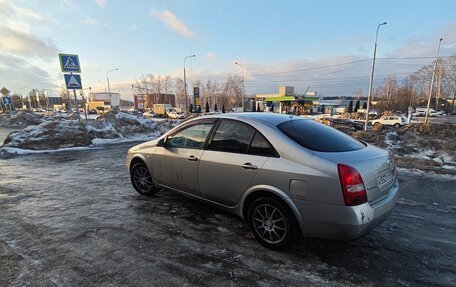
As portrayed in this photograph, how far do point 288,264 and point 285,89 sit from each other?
6786 centimetres

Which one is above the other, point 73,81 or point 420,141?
point 73,81

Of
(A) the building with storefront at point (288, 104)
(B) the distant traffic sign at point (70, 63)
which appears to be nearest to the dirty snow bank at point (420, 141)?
(B) the distant traffic sign at point (70, 63)

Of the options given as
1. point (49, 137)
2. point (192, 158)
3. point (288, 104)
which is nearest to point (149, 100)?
point (288, 104)

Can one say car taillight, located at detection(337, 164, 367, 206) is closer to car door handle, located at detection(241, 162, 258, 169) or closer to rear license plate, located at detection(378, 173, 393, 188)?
rear license plate, located at detection(378, 173, 393, 188)

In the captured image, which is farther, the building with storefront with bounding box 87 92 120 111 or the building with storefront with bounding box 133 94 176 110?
the building with storefront with bounding box 133 94 176 110

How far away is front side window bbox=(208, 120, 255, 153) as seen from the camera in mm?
3660

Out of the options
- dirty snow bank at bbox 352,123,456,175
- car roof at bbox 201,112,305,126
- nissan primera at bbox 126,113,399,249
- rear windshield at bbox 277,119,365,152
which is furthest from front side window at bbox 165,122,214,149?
dirty snow bank at bbox 352,123,456,175

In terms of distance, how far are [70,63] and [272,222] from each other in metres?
12.4

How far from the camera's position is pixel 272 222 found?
3361 millimetres

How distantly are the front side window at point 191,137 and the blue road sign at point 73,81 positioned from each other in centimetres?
984

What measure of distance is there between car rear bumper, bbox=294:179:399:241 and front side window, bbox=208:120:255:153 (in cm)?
104

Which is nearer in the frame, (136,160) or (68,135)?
(136,160)

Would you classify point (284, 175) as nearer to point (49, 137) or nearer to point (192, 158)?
point (192, 158)

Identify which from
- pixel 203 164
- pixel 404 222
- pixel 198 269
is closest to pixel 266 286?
pixel 198 269
